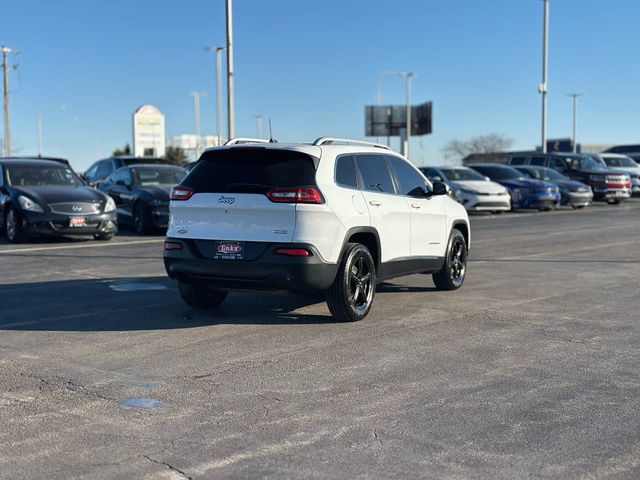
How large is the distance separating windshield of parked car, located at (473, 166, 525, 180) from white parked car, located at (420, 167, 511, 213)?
6.41 ft

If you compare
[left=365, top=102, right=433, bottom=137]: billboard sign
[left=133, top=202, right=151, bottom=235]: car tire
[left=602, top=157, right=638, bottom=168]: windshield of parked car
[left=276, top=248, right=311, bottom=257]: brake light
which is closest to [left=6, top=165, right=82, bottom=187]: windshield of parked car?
[left=133, top=202, right=151, bottom=235]: car tire

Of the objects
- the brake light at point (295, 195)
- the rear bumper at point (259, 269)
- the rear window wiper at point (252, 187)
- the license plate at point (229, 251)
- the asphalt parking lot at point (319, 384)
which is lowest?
the asphalt parking lot at point (319, 384)

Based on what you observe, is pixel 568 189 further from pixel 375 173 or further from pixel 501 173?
pixel 375 173

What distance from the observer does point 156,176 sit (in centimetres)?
1938

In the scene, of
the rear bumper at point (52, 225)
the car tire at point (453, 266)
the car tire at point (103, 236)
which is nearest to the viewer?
the car tire at point (453, 266)

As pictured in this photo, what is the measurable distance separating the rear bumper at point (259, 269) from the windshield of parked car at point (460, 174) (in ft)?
65.7

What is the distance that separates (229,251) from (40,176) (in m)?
11.1

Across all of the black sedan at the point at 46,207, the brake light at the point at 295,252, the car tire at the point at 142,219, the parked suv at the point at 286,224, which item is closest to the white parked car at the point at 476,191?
the car tire at the point at 142,219

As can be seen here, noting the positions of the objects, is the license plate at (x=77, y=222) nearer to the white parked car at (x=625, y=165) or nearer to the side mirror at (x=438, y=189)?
the side mirror at (x=438, y=189)

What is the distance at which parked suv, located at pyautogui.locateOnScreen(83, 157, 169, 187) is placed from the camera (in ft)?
72.4

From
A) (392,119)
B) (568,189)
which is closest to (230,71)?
(568,189)

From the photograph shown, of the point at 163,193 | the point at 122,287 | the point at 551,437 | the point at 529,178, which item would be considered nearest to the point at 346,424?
the point at 551,437

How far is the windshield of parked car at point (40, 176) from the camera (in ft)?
55.7

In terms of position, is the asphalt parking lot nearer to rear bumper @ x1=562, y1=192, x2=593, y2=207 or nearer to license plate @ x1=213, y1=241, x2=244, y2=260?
license plate @ x1=213, y1=241, x2=244, y2=260
